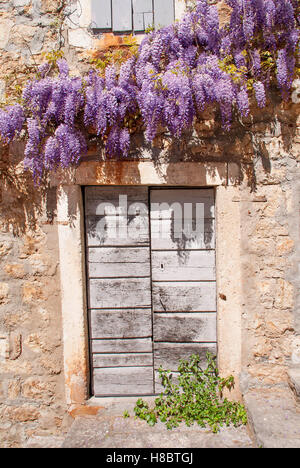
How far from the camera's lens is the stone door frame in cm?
275

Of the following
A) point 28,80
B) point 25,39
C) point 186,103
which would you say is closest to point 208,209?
point 186,103

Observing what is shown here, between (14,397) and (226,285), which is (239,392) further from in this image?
(14,397)

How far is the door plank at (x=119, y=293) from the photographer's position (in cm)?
294

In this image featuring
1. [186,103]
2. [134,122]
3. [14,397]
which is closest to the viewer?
[186,103]

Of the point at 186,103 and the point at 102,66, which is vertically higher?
the point at 102,66

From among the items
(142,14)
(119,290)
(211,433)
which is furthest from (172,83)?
(211,433)

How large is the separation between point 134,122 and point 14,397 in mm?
2416

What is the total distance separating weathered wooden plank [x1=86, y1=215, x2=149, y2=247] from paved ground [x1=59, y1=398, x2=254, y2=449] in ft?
4.48

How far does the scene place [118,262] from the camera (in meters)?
2.93

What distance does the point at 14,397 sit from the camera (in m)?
2.93

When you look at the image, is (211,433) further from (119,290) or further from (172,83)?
(172,83)

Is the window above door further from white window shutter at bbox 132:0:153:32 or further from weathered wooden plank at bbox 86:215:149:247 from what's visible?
weathered wooden plank at bbox 86:215:149:247

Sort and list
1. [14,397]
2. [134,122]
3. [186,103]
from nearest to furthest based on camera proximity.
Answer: [186,103] → [134,122] → [14,397]

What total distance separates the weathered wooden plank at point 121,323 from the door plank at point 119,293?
59mm
